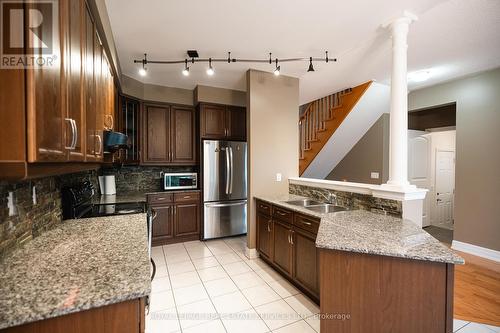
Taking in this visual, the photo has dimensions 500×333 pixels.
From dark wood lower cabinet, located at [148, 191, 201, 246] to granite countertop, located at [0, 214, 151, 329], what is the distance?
2.17 m

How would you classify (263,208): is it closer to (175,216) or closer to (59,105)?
(175,216)

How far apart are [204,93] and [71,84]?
9.76 ft

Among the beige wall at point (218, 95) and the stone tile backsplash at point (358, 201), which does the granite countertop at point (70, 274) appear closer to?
the stone tile backsplash at point (358, 201)

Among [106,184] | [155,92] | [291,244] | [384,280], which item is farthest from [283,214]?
[155,92]

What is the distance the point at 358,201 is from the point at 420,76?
8.40 feet

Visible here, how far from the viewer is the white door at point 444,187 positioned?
4812mm

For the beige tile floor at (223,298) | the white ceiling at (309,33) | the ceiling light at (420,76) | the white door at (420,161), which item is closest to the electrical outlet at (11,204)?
the beige tile floor at (223,298)

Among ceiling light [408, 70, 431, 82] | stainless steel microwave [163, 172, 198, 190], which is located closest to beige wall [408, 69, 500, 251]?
ceiling light [408, 70, 431, 82]

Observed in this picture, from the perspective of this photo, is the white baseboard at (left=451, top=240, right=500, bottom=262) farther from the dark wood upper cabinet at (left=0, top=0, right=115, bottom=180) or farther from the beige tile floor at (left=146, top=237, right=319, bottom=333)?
the dark wood upper cabinet at (left=0, top=0, right=115, bottom=180)

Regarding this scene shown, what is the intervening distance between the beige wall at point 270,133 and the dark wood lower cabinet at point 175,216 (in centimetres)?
121

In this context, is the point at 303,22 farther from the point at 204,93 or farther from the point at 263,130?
the point at 204,93

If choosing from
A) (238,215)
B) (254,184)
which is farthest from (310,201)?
(238,215)

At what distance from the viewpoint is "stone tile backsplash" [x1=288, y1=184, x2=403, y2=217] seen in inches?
80.8

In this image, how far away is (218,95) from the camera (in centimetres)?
402
